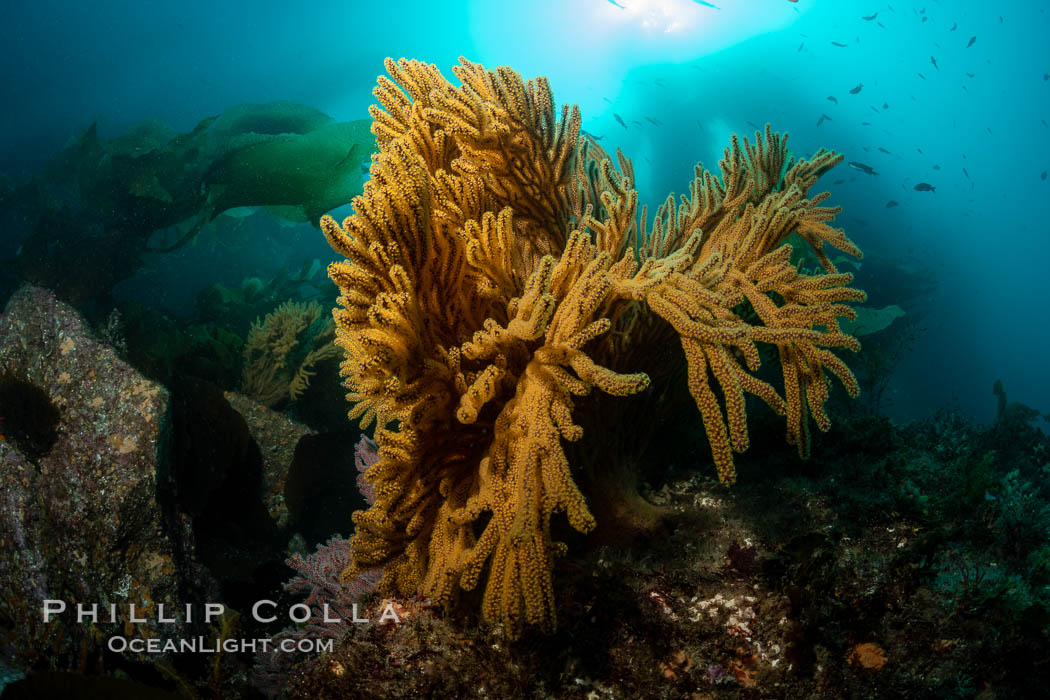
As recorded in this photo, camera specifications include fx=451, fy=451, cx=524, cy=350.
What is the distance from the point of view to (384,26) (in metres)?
45.1

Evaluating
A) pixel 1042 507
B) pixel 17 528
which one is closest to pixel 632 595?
pixel 1042 507

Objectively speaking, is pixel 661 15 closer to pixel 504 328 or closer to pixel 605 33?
pixel 605 33

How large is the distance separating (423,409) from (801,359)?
152 centimetres

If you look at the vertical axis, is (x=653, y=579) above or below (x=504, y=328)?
below

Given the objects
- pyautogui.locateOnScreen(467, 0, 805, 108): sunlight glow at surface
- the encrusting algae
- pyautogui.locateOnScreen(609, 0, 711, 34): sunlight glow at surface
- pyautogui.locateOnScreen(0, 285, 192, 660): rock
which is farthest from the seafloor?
pyautogui.locateOnScreen(609, 0, 711, 34): sunlight glow at surface

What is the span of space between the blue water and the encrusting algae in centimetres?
2316

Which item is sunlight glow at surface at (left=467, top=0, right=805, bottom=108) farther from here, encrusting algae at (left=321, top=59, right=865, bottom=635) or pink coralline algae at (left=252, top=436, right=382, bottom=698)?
pink coralline algae at (left=252, top=436, right=382, bottom=698)

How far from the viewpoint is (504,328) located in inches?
76.4

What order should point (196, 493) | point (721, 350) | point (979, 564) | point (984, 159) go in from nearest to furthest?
point (721, 350) < point (979, 564) < point (196, 493) < point (984, 159)

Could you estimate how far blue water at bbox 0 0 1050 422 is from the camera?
28.9 m

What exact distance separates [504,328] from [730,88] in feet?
Answer: 160

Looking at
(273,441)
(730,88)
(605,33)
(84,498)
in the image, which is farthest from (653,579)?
(605,33)

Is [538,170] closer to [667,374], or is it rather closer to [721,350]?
[667,374]

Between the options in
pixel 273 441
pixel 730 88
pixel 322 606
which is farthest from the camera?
pixel 730 88
